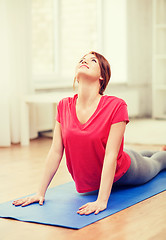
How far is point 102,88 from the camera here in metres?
2.39

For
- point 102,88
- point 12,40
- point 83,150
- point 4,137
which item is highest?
point 12,40

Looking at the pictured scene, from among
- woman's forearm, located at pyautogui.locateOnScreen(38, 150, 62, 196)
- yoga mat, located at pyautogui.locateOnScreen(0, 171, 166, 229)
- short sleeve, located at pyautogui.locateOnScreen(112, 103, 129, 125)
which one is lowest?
yoga mat, located at pyautogui.locateOnScreen(0, 171, 166, 229)

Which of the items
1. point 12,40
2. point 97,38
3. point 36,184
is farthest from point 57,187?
point 97,38

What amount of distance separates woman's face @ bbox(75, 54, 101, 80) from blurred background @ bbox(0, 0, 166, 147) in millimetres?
1912

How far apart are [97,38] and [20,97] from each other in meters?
2.19

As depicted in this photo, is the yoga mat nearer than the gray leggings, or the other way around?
the yoga mat

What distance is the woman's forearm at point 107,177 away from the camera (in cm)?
214

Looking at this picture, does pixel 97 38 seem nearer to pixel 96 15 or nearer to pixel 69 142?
pixel 96 15

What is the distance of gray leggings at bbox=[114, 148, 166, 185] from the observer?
2479 millimetres

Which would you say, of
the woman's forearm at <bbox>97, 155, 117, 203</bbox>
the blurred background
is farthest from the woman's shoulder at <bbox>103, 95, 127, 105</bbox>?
the blurred background

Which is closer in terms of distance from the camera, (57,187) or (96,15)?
(57,187)

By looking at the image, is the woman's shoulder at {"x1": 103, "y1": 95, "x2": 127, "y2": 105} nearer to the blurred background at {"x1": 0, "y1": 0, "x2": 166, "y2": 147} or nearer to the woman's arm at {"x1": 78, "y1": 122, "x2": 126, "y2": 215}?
the woman's arm at {"x1": 78, "y1": 122, "x2": 126, "y2": 215}

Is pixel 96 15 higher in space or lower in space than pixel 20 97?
higher

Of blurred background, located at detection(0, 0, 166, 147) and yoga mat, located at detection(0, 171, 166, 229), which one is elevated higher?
blurred background, located at detection(0, 0, 166, 147)
